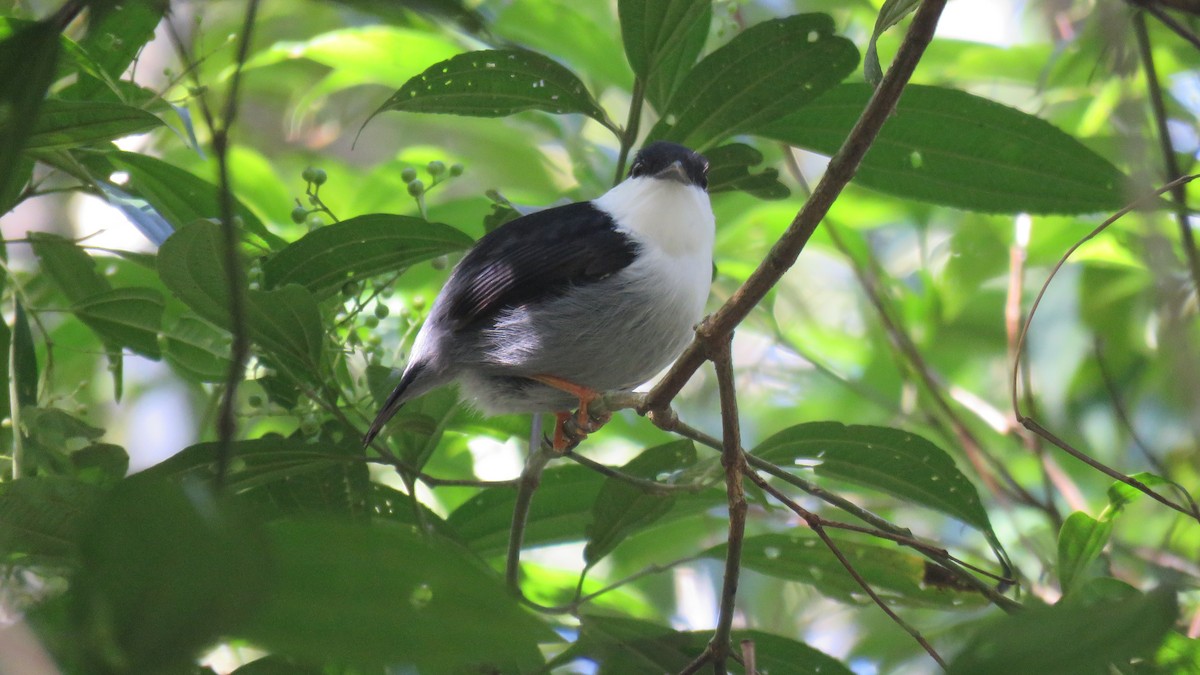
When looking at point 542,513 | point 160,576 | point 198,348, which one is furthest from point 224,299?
point 160,576

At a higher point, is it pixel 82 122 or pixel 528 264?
pixel 528 264

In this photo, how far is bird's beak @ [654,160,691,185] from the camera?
2830mm

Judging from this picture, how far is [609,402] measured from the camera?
2291 millimetres

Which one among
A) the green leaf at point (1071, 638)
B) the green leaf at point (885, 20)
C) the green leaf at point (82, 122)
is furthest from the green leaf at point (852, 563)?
the green leaf at point (1071, 638)

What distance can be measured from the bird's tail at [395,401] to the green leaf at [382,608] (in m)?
1.49

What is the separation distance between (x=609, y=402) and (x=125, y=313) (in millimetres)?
1099

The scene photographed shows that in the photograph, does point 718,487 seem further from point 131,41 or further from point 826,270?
point 826,270

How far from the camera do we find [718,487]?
8.12 feet

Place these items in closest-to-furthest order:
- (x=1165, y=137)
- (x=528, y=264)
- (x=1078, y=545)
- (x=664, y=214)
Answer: (x=1078, y=545), (x=1165, y=137), (x=528, y=264), (x=664, y=214)

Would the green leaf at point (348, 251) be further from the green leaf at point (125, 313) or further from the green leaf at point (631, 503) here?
the green leaf at point (631, 503)

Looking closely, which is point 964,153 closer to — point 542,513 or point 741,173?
point 741,173

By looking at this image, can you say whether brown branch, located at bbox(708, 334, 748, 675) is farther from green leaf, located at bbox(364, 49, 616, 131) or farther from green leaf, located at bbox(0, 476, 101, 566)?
green leaf, located at bbox(0, 476, 101, 566)

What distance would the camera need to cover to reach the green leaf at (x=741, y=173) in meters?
2.54

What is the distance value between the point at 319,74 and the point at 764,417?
11.9 feet
